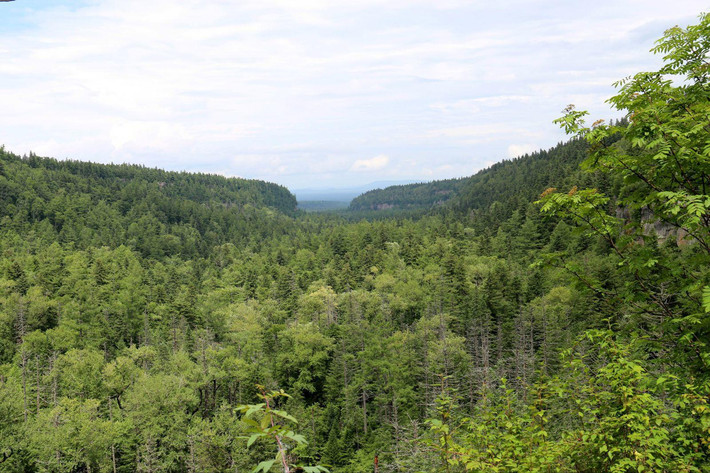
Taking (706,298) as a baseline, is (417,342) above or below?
below

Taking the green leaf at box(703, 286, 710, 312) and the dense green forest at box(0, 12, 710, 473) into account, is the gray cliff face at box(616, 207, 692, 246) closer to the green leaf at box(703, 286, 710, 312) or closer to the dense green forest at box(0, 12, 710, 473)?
the dense green forest at box(0, 12, 710, 473)

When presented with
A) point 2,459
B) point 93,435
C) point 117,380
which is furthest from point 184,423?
point 2,459

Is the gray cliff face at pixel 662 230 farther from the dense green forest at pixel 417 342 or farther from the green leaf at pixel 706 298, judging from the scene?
the green leaf at pixel 706 298

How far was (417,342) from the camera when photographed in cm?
5281

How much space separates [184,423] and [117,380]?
1315cm

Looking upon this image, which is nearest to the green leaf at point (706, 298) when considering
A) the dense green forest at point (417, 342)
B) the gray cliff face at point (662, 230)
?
the dense green forest at point (417, 342)

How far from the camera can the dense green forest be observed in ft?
23.0

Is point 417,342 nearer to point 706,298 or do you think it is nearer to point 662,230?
point 706,298

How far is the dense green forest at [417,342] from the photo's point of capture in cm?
700

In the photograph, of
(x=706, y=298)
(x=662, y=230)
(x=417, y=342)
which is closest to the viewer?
(x=706, y=298)

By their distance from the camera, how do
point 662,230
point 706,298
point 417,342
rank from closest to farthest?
point 706,298 < point 417,342 < point 662,230

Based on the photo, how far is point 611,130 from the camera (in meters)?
8.32

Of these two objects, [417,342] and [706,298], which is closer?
[706,298]

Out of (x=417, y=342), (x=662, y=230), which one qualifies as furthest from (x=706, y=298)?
(x=662, y=230)
